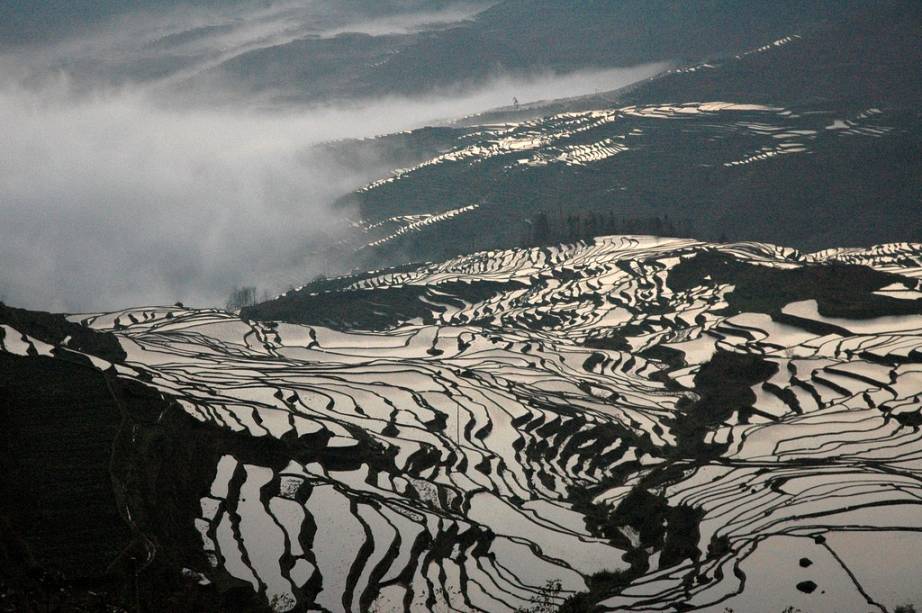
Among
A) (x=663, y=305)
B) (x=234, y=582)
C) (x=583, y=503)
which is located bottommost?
(x=663, y=305)

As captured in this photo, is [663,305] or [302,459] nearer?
[302,459]

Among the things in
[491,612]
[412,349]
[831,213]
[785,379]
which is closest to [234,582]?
[491,612]

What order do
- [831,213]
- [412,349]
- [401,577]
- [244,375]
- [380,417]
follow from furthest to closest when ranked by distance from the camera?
[831,213] → [412,349] → [244,375] → [380,417] → [401,577]

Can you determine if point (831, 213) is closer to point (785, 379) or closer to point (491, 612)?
point (785, 379)

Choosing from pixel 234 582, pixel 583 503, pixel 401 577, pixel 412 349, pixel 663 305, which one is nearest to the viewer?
pixel 234 582

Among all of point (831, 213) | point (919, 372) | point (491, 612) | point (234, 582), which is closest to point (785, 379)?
point (919, 372)

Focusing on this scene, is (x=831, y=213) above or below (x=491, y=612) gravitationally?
below
